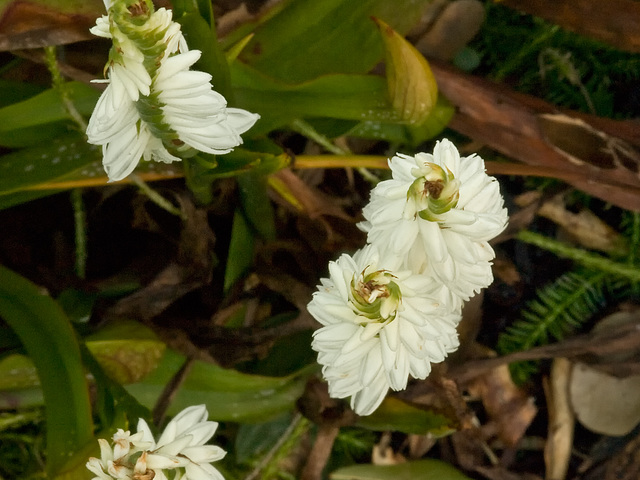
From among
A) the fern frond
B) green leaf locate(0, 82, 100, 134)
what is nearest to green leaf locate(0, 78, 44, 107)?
green leaf locate(0, 82, 100, 134)

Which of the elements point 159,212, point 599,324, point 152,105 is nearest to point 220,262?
point 159,212

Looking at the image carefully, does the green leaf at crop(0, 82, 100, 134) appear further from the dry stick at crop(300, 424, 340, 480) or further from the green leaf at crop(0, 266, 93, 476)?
the dry stick at crop(300, 424, 340, 480)

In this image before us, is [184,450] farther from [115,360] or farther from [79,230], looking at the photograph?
[79,230]

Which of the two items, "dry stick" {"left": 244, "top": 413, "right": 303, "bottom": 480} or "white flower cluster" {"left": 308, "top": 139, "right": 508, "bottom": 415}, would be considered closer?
"white flower cluster" {"left": 308, "top": 139, "right": 508, "bottom": 415}

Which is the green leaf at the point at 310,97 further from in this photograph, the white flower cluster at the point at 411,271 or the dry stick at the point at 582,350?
the dry stick at the point at 582,350

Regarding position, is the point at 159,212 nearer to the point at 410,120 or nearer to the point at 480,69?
the point at 410,120

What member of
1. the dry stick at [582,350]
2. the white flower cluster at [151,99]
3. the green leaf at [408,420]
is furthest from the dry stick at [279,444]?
the white flower cluster at [151,99]
